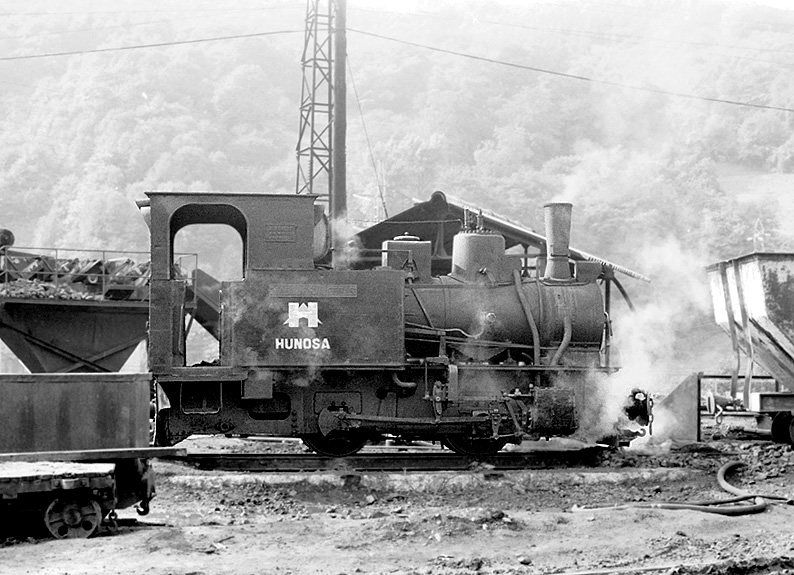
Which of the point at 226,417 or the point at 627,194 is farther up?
the point at 627,194

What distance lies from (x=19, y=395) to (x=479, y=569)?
3.69 meters

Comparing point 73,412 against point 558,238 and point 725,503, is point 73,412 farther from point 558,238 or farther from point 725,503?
point 558,238

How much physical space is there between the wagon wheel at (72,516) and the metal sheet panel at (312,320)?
9.80 ft

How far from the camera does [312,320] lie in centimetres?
977

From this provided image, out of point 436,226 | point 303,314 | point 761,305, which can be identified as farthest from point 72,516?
point 436,226

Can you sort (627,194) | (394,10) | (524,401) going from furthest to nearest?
(394,10) < (627,194) < (524,401)

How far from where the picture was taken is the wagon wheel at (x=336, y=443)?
10758 mm

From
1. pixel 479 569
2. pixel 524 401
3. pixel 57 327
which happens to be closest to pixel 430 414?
pixel 524 401

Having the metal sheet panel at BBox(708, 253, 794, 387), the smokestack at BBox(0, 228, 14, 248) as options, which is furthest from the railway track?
the smokestack at BBox(0, 228, 14, 248)

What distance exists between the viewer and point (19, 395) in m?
7.00

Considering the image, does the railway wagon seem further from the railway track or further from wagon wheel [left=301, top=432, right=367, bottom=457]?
wagon wheel [left=301, top=432, right=367, bottom=457]

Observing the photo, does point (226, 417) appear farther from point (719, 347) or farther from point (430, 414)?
point (719, 347)

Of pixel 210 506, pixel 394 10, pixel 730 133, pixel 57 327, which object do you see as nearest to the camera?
pixel 210 506

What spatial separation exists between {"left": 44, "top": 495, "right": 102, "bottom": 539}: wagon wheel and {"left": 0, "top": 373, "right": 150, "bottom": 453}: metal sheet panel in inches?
18.6
